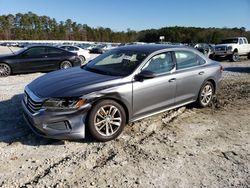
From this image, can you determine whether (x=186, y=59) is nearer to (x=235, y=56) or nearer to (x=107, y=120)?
(x=107, y=120)

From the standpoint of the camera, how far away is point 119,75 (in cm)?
560

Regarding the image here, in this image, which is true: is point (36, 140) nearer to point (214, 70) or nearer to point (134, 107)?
point (134, 107)

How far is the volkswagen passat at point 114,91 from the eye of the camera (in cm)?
489

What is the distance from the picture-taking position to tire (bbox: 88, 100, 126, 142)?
16.5 ft

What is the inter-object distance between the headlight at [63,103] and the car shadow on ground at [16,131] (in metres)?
0.67

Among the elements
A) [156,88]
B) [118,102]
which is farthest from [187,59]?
[118,102]

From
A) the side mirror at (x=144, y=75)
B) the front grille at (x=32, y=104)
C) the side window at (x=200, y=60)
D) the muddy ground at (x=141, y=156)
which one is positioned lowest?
the muddy ground at (x=141, y=156)

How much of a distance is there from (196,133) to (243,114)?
196cm

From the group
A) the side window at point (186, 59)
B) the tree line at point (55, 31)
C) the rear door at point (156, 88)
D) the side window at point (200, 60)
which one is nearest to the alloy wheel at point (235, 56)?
the side window at point (200, 60)

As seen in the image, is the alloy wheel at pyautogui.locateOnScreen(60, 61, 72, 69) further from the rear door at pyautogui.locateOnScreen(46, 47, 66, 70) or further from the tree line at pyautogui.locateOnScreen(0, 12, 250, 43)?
the tree line at pyautogui.locateOnScreen(0, 12, 250, 43)

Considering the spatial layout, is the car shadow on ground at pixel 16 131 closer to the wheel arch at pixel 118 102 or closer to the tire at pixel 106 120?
the tire at pixel 106 120

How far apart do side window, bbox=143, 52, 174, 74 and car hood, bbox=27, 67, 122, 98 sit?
831 millimetres

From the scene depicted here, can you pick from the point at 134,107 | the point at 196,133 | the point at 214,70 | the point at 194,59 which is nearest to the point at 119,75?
the point at 134,107

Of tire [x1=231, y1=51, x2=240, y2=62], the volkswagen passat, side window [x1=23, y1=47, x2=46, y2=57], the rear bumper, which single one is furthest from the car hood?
tire [x1=231, y1=51, x2=240, y2=62]
